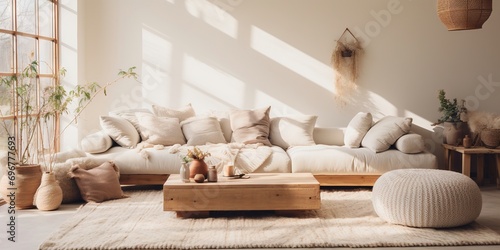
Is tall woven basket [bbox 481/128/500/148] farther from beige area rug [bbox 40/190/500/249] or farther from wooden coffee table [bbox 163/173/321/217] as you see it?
wooden coffee table [bbox 163/173/321/217]

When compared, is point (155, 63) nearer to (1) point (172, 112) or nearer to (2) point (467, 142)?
(1) point (172, 112)

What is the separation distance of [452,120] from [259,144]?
2.42m

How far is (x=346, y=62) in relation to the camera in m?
7.71

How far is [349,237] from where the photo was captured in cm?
458

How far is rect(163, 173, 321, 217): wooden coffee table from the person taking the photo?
5211 mm

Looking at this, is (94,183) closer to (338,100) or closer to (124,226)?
(124,226)

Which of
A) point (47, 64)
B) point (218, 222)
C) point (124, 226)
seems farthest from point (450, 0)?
point (47, 64)

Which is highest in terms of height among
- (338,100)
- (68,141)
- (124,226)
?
(338,100)

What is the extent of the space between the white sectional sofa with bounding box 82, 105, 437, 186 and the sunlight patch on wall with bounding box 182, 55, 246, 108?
38 cm

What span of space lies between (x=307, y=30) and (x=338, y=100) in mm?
984

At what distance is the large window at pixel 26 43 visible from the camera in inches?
233

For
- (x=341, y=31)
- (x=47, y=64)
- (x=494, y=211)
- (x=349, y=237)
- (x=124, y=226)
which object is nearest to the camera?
(x=349, y=237)

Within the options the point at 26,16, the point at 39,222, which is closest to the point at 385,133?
the point at 39,222

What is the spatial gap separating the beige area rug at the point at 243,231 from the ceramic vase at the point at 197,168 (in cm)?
39
